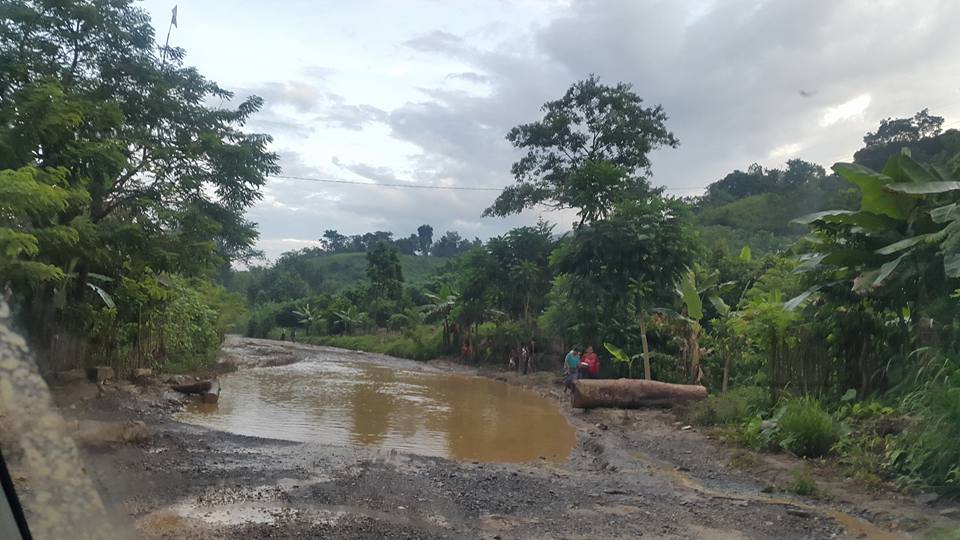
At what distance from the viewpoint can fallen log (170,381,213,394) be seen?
54.7 feet

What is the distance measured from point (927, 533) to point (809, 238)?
679cm

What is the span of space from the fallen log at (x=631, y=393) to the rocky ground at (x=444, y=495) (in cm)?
387

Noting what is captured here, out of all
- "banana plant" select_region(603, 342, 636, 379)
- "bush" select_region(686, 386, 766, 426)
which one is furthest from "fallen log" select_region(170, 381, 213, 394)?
"bush" select_region(686, 386, 766, 426)

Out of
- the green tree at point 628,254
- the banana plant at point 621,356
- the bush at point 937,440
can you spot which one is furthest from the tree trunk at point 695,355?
the bush at point 937,440

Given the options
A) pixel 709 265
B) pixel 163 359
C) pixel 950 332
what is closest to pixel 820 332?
pixel 950 332

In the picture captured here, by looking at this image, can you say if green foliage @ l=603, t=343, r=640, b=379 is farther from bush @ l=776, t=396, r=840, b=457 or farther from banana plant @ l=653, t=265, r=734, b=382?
bush @ l=776, t=396, r=840, b=457

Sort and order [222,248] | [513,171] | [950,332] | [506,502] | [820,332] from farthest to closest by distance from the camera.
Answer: [513,171]
[222,248]
[820,332]
[950,332]
[506,502]

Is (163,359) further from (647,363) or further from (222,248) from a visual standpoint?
(647,363)

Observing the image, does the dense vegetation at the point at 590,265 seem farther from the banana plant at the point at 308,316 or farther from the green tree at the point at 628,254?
the banana plant at the point at 308,316

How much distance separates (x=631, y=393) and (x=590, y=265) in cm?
510

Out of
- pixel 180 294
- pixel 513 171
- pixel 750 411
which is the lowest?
pixel 750 411

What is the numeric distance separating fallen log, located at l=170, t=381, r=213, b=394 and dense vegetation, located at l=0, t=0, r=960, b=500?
1.44 m

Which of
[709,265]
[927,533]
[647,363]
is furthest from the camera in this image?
[709,265]

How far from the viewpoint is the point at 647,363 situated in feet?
58.0
